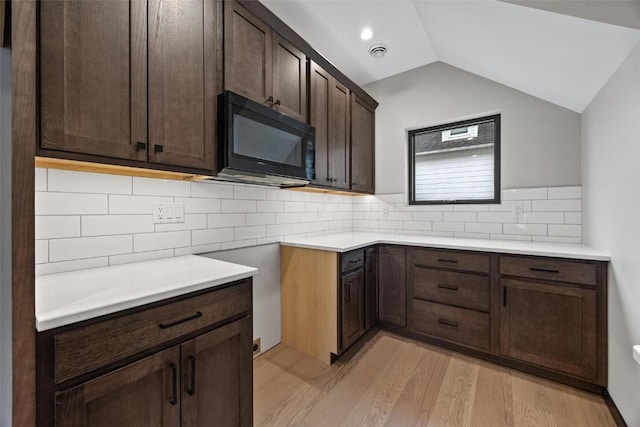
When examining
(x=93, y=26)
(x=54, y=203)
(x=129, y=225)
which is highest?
(x=93, y=26)

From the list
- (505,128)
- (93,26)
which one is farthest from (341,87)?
(93,26)

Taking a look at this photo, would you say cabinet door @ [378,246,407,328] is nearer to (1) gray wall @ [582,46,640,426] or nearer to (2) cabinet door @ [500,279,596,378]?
(2) cabinet door @ [500,279,596,378]

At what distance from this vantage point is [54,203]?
1164 mm

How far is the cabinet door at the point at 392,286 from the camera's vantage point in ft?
7.79

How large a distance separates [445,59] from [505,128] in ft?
2.87

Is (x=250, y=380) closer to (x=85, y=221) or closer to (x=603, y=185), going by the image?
(x=85, y=221)

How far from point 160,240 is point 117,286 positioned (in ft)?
1.81

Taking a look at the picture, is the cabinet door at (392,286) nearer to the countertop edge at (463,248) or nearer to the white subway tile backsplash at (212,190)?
the countertop edge at (463,248)

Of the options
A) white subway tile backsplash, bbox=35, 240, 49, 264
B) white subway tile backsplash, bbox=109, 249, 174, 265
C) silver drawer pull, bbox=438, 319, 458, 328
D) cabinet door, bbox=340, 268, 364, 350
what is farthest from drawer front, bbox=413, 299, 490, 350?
white subway tile backsplash, bbox=35, 240, 49, 264

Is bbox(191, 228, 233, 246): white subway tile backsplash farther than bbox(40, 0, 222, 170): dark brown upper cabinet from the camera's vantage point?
Yes

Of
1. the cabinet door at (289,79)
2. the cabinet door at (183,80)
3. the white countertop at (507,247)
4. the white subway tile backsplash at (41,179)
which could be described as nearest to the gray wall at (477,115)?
the white countertop at (507,247)

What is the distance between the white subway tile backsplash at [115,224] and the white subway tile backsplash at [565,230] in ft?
9.57

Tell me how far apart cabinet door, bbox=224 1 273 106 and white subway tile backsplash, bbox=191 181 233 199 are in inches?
23.8

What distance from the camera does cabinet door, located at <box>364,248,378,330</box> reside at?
7.60 ft
